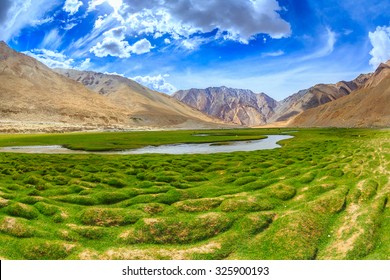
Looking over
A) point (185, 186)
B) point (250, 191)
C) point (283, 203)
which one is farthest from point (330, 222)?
point (185, 186)

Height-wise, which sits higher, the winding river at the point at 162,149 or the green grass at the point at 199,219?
the winding river at the point at 162,149

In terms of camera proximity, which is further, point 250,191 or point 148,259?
point 250,191

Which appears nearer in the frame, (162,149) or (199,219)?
(199,219)

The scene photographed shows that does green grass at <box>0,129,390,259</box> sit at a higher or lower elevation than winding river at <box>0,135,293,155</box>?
lower

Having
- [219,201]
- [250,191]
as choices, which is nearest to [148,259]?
[219,201]

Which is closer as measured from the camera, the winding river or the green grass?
the green grass

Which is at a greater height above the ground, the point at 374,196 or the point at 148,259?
the point at 374,196

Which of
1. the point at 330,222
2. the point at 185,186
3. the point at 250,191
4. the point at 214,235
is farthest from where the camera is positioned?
the point at 185,186

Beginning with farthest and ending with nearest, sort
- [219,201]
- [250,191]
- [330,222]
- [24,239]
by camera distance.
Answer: [250,191], [219,201], [330,222], [24,239]

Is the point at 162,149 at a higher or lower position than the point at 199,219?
higher

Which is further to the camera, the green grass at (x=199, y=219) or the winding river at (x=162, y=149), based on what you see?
the winding river at (x=162, y=149)

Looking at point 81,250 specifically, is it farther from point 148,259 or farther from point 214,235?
point 214,235

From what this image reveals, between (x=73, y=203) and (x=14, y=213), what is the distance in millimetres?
4563

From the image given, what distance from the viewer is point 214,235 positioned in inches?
769
